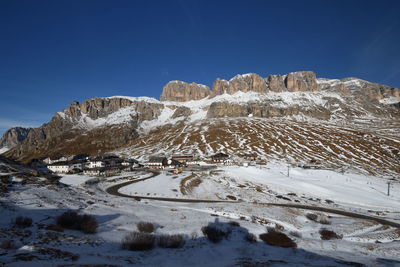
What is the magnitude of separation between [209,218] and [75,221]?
1333cm

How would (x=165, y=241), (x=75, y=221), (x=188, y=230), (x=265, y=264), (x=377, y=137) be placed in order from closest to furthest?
(x=265, y=264), (x=165, y=241), (x=75, y=221), (x=188, y=230), (x=377, y=137)

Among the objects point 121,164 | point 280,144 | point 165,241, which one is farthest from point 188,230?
point 280,144

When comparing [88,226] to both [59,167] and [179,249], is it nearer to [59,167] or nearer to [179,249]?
[179,249]

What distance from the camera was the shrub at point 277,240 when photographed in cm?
1783

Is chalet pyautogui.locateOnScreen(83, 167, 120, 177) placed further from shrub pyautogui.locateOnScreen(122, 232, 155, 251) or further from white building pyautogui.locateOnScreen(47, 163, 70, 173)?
shrub pyautogui.locateOnScreen(122, 232, 155, 251)

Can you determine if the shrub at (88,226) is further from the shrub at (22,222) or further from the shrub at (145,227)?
the shrub at (145,227)

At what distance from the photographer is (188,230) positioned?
19188 mm

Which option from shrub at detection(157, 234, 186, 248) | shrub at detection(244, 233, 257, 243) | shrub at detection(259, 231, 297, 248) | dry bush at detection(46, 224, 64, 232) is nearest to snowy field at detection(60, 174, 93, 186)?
dry bush at detection(46, 224, 64, 232)

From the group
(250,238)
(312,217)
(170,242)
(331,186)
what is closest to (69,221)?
(170,242)

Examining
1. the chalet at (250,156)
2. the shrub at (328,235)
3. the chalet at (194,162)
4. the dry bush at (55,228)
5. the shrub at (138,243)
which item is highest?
the chalet at (250,156)

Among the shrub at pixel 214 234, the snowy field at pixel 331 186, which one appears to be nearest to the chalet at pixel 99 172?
the snowy field at pixel 331 186

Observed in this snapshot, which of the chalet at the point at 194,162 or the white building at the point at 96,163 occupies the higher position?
the chalet at the point at 194,162

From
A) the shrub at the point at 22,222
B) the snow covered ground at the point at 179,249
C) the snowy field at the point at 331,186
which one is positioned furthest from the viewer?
the snowy field at the point at 331,186

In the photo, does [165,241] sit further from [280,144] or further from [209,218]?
[280,144]
